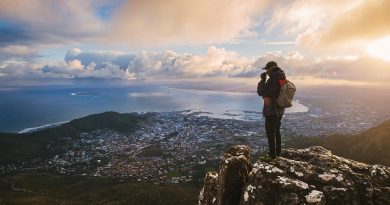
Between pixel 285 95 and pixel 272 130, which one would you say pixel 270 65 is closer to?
pixel 285 95

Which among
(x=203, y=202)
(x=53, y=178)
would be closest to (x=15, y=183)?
(x=53, y=178)

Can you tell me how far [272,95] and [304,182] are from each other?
4.93m

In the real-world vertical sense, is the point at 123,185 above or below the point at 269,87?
below

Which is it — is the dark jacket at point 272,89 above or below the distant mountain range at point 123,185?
above

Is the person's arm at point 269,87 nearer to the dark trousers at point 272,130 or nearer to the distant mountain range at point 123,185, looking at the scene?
the dark trousers at point 272,130

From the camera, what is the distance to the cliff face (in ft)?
48.8

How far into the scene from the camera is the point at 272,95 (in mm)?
18047

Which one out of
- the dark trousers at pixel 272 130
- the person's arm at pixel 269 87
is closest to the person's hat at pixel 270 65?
the person's arm at pixel 269 87

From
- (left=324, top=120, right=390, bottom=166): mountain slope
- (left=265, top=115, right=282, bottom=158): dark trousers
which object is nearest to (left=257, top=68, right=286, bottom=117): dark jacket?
(left=265, top=115, right=282, bottom=158): dark trousers

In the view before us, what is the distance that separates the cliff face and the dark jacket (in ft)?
8.71

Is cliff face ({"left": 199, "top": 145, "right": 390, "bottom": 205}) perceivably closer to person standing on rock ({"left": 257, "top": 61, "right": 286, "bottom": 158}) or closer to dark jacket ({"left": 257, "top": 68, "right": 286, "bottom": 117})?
person standing on rock ({"left": 257, "top": 61, "right": 286, "bottom": 158})

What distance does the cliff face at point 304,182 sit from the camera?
48.8ft

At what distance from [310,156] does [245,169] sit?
3.82 metres

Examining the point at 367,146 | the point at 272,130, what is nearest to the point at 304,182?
the point at 272,130
